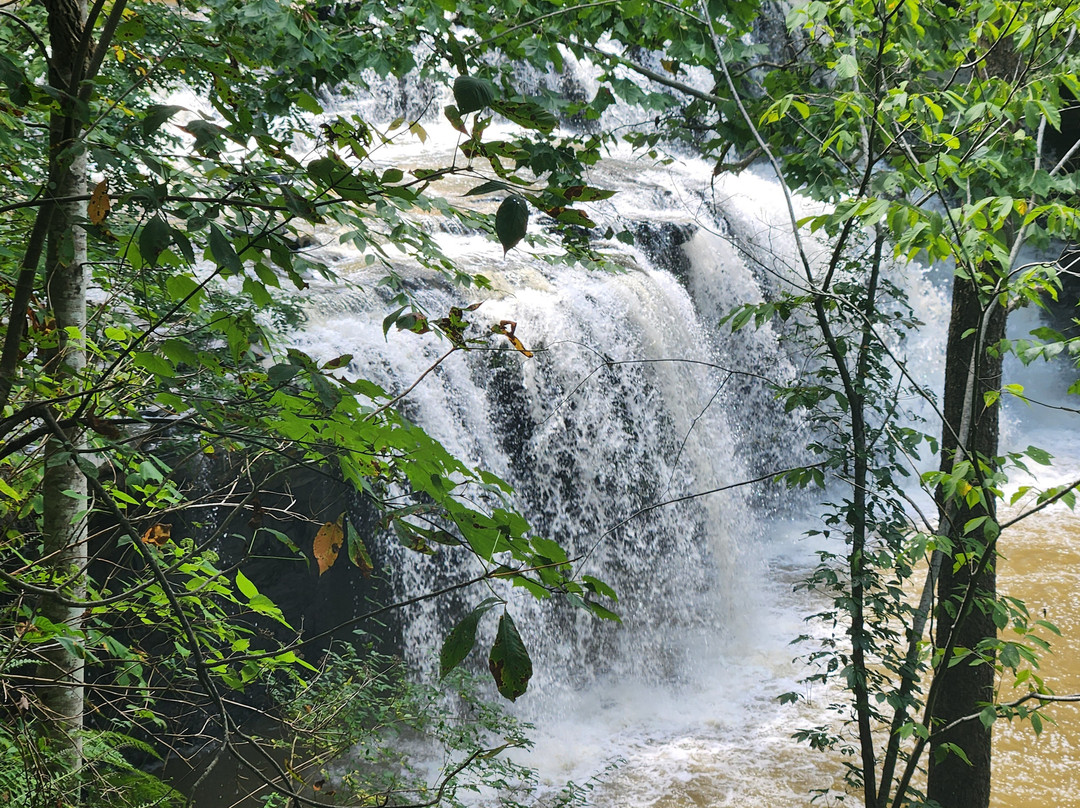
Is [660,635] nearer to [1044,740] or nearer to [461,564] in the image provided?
[461,564]

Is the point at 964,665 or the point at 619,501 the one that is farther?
the point at 619,501

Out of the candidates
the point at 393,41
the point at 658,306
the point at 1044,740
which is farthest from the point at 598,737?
the point at 393,41

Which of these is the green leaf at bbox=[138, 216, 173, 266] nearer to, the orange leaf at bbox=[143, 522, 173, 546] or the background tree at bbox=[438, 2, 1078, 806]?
the background tree at bbox=[438, 2, 1078, 806]

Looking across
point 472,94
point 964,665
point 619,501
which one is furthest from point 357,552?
point 619,501

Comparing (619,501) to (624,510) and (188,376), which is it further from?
(188,376)

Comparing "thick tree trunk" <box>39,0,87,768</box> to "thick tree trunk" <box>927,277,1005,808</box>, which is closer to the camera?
"thick tree trunk" <box>39,0,87,768</box>

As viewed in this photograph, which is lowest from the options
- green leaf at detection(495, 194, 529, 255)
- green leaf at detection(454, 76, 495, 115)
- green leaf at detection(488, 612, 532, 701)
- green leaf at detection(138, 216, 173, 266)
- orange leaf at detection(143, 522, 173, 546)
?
green leaf at detection(488, 612, 532, 701)

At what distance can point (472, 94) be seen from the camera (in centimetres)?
82

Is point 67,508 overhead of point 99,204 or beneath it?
beneath

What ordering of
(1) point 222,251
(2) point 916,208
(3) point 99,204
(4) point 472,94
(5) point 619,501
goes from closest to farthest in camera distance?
(4) point 472,94, (1) point 222,251, (3) point 99,204, (2) point 916,208, (5) point 619,501

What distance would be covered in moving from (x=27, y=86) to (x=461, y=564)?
15.7 feet

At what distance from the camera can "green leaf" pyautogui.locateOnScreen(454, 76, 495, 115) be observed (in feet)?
2.67

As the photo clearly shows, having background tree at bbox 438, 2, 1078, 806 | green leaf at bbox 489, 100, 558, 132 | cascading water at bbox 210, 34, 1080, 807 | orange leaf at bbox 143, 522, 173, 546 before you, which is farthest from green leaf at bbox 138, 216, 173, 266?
cascading water at bbox 210, 34, 1080, 807

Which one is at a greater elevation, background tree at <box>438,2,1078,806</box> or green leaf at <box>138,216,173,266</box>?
background tree at <box>438,2,1078,806</box>
